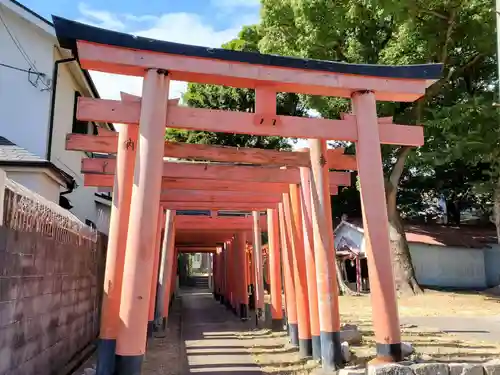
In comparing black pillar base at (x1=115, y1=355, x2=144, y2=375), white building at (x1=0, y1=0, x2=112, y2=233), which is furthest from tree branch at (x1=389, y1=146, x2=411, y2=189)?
black pillar base at (x1=115, y1=355, x2=144, y2=375)

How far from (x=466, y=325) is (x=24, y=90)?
12211 mm

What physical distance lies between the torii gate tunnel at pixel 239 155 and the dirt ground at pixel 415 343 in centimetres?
62

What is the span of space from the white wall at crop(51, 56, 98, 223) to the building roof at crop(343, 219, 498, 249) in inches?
617

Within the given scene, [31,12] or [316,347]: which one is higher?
[31,12]

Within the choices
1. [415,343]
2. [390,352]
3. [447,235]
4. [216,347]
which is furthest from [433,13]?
[447,235]

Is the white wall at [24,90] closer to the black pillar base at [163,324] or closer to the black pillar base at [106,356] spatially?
the black pillar base at [163,324]

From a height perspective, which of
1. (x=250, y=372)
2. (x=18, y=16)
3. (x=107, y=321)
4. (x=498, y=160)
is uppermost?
(x=18, y=16)

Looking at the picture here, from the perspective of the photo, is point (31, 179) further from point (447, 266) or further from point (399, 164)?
point (447, 266)

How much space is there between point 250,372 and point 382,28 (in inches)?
553

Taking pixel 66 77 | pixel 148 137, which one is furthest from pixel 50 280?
pixel 66 77

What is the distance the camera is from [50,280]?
557cm

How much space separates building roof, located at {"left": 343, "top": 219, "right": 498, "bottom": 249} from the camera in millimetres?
24562

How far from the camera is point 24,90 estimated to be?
36.7ft

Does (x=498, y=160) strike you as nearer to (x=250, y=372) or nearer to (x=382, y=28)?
(x=382, y=28)
